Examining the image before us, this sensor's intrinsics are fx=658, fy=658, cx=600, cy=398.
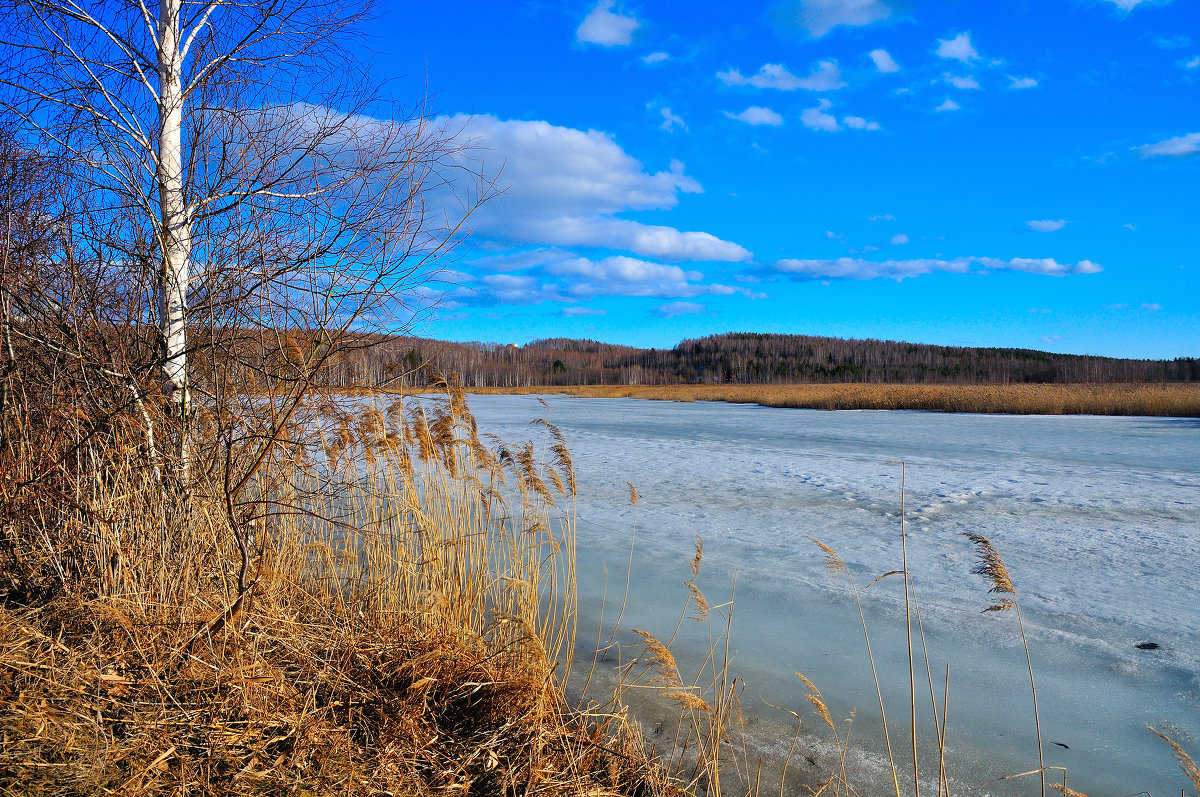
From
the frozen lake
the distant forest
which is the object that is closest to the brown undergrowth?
the frozen lake

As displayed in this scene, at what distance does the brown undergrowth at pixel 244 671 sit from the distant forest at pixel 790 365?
6862cm

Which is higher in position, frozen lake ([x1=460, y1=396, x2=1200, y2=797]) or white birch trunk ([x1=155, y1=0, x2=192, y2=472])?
white birch trunk ([x1=155, y1=0, x2=192, y2=472])

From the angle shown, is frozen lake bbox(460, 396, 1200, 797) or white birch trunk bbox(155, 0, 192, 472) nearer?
frozen lake bbox(460, 396, 1200, 797)

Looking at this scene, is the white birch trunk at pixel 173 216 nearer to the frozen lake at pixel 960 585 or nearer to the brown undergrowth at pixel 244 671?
the brown undergrowth at pixel 244 671

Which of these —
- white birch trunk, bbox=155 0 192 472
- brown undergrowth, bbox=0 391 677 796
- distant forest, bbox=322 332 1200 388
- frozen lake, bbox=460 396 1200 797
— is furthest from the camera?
distant forest, bbox=322 332 1200 388

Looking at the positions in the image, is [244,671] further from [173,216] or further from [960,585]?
[960,585]

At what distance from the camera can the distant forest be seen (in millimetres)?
79312

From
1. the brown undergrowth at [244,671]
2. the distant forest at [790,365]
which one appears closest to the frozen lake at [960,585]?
the brown undergrowth at [244,671]

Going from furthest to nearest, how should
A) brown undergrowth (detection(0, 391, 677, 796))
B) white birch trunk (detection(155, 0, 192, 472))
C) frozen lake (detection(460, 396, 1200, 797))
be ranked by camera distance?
white birch trunk (detection(155, 0, 192, 472))
frozen lake (detection(460, 396, 1200, 797))
brown undergrowth (detection(0, 391, 677, 796))

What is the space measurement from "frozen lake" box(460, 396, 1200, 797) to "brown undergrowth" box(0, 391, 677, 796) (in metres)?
1.05

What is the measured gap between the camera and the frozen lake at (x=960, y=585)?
9.64 feet

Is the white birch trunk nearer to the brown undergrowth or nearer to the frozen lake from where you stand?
the brown undergrowth

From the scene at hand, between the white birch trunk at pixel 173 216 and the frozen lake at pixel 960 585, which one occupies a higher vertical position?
the white birch trunk at pixel 173 216

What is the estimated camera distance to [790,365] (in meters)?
100
